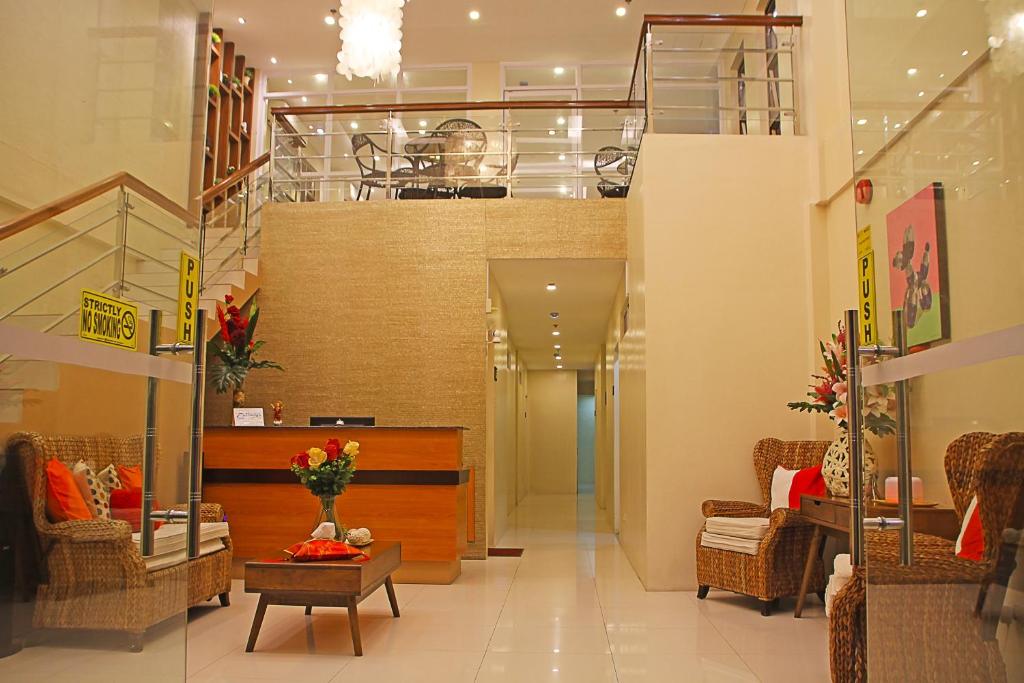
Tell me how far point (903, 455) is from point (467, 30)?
1088 cm

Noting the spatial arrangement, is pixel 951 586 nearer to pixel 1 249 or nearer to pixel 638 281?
pixel 1 249

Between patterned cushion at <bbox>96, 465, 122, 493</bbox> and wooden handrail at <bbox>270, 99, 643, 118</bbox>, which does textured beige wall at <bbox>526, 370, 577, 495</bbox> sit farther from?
patterned cushion at <bbox>96, 465, 122, 493</bbox>

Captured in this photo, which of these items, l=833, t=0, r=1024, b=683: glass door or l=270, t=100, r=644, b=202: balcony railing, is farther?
l=270, t=100, r=644, b=202: balcony railing

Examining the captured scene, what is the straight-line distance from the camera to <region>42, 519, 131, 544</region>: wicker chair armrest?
1.64 metres

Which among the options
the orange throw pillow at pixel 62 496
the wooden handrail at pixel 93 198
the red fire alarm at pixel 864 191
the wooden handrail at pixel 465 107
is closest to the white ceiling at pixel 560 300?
the wooden handrail at pixel 465 107

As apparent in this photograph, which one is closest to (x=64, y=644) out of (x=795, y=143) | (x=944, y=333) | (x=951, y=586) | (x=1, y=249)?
(x=1, y=249)

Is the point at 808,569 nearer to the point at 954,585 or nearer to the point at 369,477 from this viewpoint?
the point at 369,477

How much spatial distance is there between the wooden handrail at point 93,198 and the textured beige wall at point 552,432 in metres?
15.9

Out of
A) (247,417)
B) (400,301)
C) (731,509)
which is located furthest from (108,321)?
(400,301)

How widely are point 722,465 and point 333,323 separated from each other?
3.78 metres

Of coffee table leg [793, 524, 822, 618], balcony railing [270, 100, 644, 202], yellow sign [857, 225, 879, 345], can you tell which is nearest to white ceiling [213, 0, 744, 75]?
balcony railing [270, 100, 644, 202]

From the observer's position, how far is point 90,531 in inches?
67.9

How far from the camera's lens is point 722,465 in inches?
244

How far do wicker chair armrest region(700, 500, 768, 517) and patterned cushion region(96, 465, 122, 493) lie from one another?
4.65 meters
